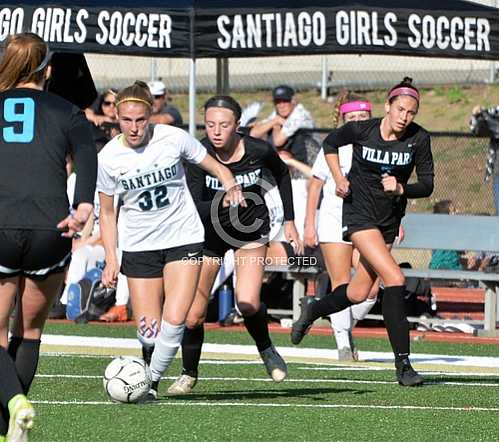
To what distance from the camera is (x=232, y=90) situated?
28031 mm

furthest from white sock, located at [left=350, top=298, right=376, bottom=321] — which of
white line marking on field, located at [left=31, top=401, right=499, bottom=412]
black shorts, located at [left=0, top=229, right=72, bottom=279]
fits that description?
black shorts, located at [left=0, top=229, right=72, bottom=279]

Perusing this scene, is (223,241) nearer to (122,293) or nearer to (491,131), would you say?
(122,293)

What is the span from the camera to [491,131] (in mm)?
15383

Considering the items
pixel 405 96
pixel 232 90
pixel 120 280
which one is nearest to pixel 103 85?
pixel 232 90

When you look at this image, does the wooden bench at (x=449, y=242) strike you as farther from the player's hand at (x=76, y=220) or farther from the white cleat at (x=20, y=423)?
the white cleat at (x=20, y=423)

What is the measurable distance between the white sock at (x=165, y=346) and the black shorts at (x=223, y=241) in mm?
1063

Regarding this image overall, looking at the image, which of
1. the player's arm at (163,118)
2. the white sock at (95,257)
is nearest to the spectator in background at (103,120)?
the player's arm at (163,118)

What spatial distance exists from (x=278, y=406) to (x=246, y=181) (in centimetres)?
176

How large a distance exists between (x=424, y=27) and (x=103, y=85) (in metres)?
12.7

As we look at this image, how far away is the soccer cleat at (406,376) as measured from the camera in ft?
32.5

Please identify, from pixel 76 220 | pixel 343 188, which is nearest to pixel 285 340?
pixel 343 188

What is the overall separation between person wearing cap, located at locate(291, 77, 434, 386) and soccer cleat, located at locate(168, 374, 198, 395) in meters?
1.46

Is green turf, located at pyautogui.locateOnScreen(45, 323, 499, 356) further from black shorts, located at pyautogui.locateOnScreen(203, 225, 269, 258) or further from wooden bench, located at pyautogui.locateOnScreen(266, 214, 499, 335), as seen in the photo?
black shorts, located at pyautogui.locateOnScreen(203, 225, 269, 258)

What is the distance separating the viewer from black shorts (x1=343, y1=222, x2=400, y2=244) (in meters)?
10.3
